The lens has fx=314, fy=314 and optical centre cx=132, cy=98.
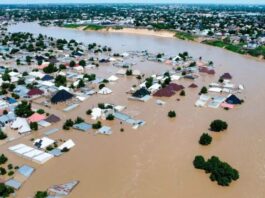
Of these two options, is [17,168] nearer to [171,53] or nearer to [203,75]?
[203,75]

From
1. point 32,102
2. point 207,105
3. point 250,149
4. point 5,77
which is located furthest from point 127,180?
point 5,77

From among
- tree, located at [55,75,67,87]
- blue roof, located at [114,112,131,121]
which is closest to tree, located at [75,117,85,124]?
blue roof, located at [114,112,131,121]

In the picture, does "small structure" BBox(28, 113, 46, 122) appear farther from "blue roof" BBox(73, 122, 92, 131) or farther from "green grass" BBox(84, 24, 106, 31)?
"green grass" BBox(84, 24, 106, 31)

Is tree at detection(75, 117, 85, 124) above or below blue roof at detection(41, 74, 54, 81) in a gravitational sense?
above

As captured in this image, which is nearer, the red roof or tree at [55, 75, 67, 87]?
the red roof

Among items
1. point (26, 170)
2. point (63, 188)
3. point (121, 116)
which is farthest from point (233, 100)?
point (26, 170)

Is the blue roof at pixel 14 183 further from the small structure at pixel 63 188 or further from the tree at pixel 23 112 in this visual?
the tree at pixel 23 112

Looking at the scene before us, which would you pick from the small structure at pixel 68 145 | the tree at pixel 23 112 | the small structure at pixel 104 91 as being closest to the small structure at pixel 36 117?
the tree at pixel 23 112
